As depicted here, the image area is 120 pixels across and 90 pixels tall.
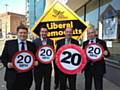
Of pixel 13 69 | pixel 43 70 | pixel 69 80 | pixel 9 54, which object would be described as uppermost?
pixel 9 54

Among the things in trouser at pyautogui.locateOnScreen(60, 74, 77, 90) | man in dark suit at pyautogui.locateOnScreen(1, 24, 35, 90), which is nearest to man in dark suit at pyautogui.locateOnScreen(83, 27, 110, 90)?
trouser at pyautogui.locateOnScreen(60, 74, 77, 90)

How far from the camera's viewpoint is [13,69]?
6.38 metres

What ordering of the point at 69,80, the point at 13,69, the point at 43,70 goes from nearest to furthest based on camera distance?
the point at 13,69, the point at 69,80, the point at 43,70

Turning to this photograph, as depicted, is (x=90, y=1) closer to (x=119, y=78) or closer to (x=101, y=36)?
(x=101, y=36)

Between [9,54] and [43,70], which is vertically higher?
[9,54]

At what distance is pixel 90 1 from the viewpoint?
1859 centimetres

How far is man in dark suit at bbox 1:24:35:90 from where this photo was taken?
6.31m

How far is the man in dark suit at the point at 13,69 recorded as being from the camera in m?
6.31

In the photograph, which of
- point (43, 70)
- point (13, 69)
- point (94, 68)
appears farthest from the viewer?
point (43, 70)

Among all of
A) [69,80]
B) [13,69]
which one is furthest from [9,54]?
[69,80]

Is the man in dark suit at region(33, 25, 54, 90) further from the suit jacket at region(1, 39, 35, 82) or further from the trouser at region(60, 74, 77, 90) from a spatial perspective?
the suit jacket at region(1, 39, 35, 82)

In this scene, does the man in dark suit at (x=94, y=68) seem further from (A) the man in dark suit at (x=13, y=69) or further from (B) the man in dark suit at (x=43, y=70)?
(A) the man in dark suit at (x=13, y=69)

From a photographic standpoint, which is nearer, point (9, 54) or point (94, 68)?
point (9, 54)

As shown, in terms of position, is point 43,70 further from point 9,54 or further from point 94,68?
point 9,54
